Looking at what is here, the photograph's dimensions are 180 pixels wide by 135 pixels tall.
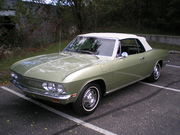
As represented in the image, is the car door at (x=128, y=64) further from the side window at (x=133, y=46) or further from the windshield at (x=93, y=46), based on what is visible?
the windshield at (x=93, y=46)

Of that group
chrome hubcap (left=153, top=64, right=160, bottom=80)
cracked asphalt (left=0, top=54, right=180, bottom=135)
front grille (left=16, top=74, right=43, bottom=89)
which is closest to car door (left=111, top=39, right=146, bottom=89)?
cracked asphalt (left=0, top=54, right=180, bottom=135)

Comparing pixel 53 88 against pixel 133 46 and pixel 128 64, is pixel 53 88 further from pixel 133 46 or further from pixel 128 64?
pixel 133 46

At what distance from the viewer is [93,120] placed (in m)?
4.18

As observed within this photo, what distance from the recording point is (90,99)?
4402 millimetres

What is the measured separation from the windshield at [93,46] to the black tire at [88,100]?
96 cm

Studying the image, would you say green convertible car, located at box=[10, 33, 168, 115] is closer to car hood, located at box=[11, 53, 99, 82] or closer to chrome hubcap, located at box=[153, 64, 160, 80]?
car hood, located at box=[11, 53, 99, 82]

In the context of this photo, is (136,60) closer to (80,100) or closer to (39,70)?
(80,100)

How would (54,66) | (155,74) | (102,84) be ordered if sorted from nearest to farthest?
(54,66), (102,84), (155,74)

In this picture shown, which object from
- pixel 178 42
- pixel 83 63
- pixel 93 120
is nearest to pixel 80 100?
pixel 93 120

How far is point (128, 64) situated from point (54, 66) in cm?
189

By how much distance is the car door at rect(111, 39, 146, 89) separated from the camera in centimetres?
495

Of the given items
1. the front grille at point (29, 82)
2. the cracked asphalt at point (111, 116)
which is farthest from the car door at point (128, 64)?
the front grille at point (29, 82)

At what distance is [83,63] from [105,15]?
684 inches

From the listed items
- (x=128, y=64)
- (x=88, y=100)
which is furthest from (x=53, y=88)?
(x=128, y=64)
